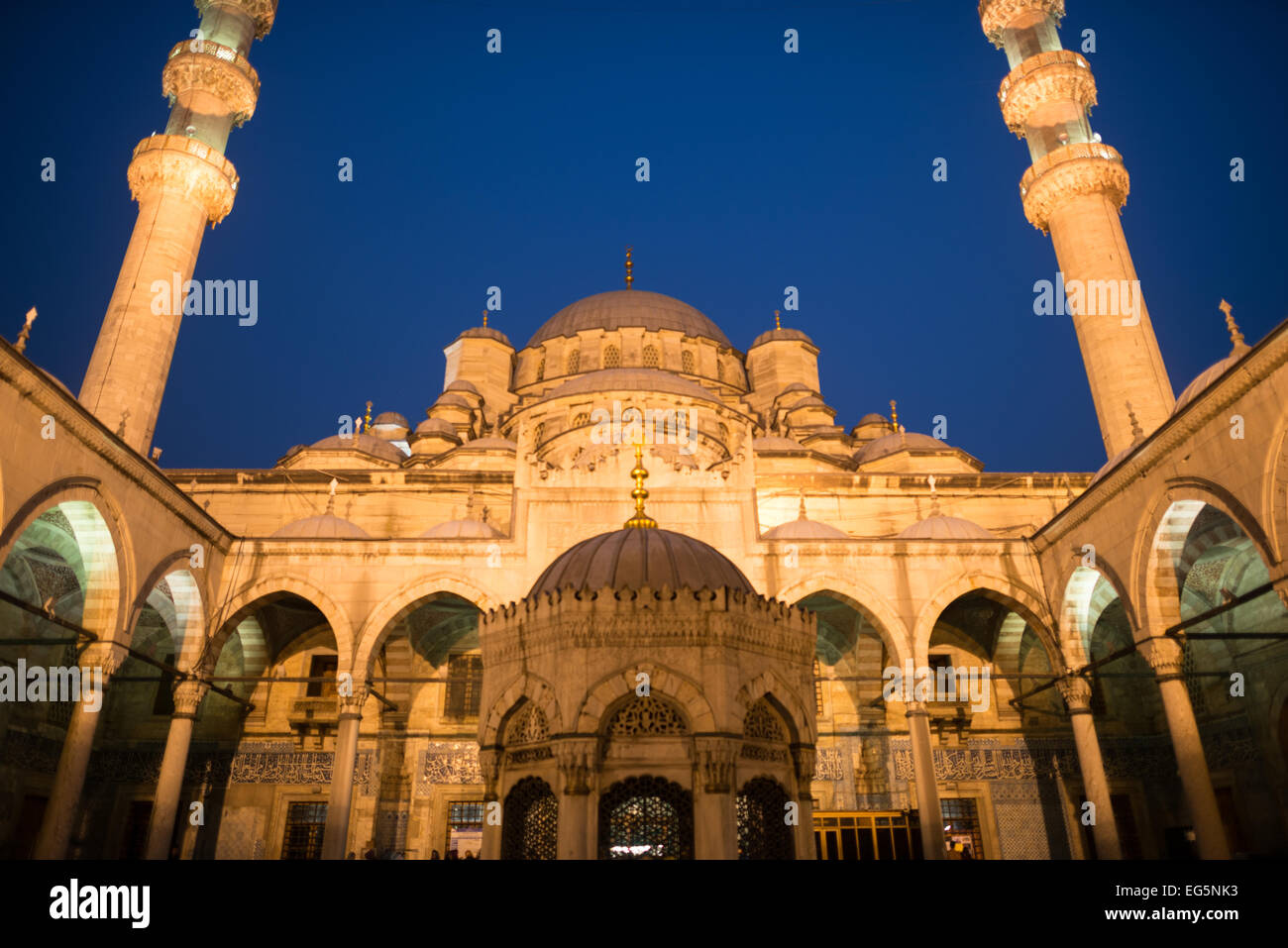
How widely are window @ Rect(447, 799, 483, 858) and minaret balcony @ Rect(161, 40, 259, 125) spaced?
49.0ft

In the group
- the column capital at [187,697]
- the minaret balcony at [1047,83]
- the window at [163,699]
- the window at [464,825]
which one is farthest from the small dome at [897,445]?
the window at [163,699]

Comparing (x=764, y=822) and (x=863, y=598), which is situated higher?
(x=863, y=598)

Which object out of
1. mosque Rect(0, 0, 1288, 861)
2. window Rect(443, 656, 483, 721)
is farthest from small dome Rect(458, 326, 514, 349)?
window Rect(443, 656, 483, 721)

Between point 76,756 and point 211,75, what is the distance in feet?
45.2

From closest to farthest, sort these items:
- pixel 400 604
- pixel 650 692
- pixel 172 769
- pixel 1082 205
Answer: pixel 650 692 < pixel 172 769 < pixel 400 604 < pixel 1082 205

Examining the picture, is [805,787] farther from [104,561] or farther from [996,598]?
[104,561]

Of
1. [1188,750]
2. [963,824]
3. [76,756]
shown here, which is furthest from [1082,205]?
[76,756]

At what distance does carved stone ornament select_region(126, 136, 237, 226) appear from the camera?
52.5 feet

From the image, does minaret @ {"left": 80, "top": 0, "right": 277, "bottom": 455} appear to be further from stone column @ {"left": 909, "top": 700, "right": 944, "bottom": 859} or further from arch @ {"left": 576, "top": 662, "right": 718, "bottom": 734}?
stone column @ {"left": 909, "top": 700, "right": 944, "bottom": 859}

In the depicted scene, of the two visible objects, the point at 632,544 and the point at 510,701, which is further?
the point at 632,544

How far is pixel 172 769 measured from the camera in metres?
11.9
